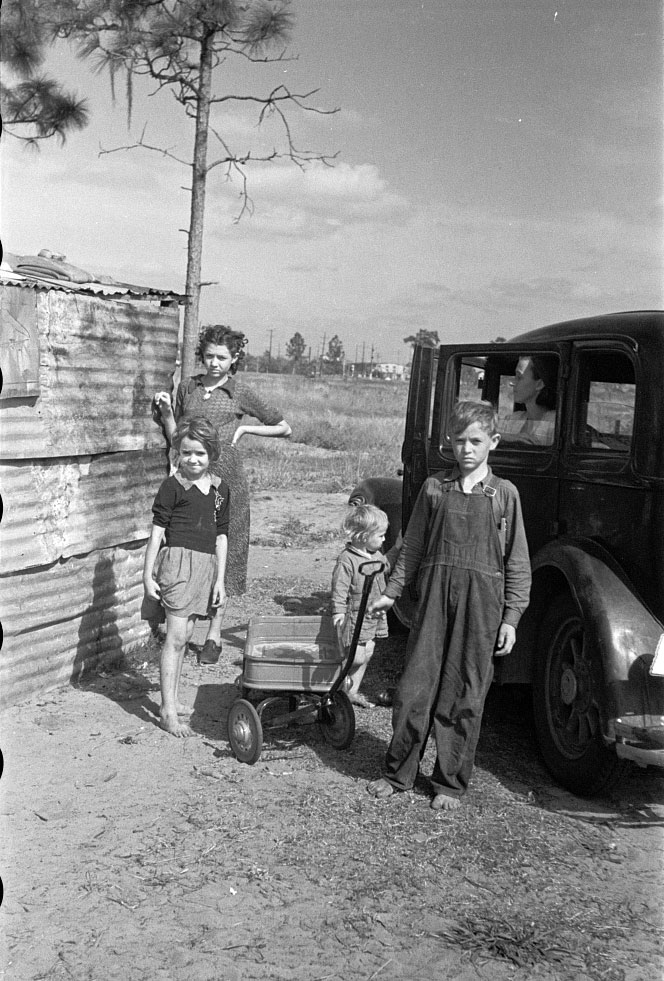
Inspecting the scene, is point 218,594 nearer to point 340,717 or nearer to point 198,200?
point 340,717

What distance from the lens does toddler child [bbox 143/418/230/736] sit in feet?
15.0

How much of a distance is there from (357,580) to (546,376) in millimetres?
1430

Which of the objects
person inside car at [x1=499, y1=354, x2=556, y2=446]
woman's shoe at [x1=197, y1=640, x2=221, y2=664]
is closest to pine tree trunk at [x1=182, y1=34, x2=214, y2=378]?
person inside car at [x1=499, y1=354, x2=556, y2=446]

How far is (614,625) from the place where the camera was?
3.82 m

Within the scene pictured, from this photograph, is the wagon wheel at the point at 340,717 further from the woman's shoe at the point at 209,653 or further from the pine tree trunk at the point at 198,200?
the pine tree trunk at the point at 198,200

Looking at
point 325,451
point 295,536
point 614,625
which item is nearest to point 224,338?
point 614,625

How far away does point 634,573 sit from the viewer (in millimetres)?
4047

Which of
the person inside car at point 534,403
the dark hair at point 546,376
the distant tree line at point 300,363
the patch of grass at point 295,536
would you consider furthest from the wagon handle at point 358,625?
the distant tree line at point 300,363

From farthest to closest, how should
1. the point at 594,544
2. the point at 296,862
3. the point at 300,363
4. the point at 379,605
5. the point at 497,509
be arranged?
the point at 300,363, the point at 594,544, the point at 379,605, the point at 497,509, the point at 296,862

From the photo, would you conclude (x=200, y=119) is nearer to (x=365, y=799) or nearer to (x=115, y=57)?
(x=115, y=57)

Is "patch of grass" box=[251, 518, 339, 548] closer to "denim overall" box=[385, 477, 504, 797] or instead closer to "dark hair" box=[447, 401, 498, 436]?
"denim overall" box=[385, 477, 504, 797]

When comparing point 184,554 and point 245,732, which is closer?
point 245,732

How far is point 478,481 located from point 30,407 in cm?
231

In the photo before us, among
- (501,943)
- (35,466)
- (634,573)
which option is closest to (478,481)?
(634,573)
